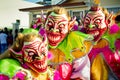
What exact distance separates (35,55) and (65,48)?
68 centimetres

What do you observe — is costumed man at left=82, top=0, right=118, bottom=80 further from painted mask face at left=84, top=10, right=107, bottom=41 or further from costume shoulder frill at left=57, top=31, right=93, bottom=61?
costume shoulder frill at left=57, top=31, right=93, bottom=61

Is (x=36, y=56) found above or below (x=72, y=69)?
above

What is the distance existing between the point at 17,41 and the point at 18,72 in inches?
11.2

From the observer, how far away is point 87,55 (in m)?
3.39

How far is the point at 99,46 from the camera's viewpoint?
11.7 feet

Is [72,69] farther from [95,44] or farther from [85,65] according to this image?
[95,44]

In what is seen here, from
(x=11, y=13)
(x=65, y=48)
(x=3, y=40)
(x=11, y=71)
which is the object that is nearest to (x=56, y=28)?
(x=65, y=48)

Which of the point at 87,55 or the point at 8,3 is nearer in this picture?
the point at 87,55

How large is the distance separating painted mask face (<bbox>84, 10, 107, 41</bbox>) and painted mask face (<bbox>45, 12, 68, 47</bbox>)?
0.42 metres

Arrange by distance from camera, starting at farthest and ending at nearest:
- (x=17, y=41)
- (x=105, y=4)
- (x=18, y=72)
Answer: (x=105, y=4), (x=17, y=41), (x=18, y=72)

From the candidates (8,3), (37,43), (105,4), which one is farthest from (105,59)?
(8,3)

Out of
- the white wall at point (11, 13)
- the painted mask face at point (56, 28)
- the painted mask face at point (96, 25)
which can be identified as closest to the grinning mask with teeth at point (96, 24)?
the painted mask face at point (96, 25)

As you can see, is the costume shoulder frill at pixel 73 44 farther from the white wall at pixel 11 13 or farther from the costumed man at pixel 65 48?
the white wall at pixel 11 13

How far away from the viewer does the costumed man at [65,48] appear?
3223 millimetres
